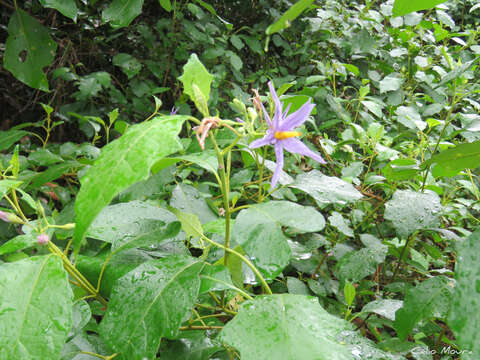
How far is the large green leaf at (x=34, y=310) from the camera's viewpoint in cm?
39

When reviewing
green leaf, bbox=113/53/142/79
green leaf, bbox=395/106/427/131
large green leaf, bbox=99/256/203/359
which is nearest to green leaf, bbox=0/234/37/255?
large green leaf, bbox=99/256/203/359

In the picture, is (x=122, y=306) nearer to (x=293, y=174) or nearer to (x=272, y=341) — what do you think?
(x=272, y=341)

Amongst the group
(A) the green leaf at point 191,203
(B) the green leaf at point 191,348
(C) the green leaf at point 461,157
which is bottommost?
(B) the green leaf at point 191,348

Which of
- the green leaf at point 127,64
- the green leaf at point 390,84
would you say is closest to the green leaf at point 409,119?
the green leaf at point 390,84

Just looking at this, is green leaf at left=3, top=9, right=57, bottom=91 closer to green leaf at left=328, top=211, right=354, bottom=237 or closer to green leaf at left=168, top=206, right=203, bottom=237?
green leaf at left=168, top=206, right=203, bottom=237

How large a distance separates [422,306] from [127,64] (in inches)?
79.0

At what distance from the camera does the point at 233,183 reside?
42.1 inches

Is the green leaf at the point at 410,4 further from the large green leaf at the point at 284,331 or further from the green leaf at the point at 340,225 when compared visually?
the green leaf at the point at 340,225

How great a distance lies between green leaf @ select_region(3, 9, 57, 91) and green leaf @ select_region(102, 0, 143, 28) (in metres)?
0.45

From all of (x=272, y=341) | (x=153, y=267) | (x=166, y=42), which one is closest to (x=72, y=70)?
(x=166, y=42)

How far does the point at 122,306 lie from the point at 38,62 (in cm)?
106

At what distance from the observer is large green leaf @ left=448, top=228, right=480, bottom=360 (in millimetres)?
339

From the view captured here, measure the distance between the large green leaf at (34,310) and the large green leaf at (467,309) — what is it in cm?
41

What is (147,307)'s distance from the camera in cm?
47
